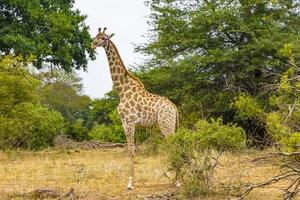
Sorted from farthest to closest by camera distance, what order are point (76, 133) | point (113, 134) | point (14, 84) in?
point (76, 133)
point (113, 134)
point (14, 84)

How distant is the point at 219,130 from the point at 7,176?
4.78m

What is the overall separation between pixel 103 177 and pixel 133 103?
147cm

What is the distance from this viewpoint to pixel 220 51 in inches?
697

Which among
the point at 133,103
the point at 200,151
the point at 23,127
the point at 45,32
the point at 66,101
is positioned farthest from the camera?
the point at 66,101

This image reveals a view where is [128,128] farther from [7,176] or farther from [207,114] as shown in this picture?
[207,114]

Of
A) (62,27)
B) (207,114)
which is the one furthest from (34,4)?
(207,114)

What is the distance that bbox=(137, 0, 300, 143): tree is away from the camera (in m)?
17.7

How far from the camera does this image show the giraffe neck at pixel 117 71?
11711mm

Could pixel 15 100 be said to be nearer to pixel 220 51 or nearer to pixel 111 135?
pixel 220 51

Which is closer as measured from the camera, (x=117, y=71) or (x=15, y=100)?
(x=117, y=71)

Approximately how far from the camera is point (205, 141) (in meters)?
9.25

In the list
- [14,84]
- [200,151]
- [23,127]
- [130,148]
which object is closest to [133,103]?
[130,148]

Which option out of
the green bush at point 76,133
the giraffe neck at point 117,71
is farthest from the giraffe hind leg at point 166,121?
the green bush at point 76,133

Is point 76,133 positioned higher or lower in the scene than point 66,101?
lower
